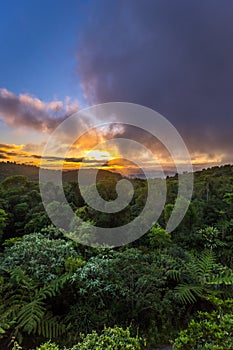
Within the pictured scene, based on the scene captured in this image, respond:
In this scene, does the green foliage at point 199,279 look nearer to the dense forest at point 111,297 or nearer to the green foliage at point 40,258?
the dense forest at point 111,297

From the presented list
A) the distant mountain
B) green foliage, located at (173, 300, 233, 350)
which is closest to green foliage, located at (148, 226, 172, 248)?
the distant mountain

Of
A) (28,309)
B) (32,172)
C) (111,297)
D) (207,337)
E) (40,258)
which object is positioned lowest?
(28,309)

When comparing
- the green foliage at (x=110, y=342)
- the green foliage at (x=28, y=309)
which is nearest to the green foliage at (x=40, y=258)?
the green foliage at (x=28, y=309)

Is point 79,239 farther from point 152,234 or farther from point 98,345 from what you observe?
point 98,345

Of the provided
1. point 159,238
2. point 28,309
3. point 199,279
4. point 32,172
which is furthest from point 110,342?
point 32,172

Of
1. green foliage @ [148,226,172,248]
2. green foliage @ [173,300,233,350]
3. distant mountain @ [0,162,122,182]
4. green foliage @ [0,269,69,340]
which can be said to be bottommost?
green foliage @ [0,269,69,340]

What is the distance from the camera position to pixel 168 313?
412 cm

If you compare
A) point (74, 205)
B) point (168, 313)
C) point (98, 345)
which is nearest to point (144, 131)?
point (74, 205)

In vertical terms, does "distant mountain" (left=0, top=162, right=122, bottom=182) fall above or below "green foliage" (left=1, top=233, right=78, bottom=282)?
above

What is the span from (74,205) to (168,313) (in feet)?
13.7

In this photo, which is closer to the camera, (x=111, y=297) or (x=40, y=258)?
(x=111, y=297)

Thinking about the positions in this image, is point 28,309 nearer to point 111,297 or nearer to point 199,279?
point 111,297

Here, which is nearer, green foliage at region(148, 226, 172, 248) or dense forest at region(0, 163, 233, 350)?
dense forest at region(0, 163, 233, 350)

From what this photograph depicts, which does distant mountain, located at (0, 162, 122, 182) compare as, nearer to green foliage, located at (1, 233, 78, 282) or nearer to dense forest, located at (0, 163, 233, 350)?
dense forest, located at (0, 163, 233, 350)
